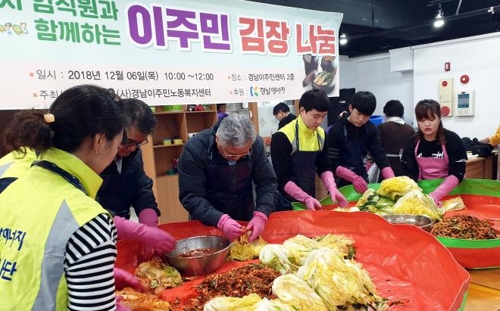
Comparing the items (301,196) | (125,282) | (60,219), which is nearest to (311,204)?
(301,196)

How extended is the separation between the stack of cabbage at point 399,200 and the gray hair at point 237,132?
1.28 m

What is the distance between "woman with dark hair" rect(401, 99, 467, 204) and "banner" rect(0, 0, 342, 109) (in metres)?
1.00

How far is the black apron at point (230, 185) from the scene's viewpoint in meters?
2.41

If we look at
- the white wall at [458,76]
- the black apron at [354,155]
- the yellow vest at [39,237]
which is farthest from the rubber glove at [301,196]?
the white wall at [458,76]

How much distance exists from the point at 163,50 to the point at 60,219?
5.94ft

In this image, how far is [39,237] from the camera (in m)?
1.03

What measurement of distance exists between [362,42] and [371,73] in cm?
134

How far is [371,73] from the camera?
10.3 m

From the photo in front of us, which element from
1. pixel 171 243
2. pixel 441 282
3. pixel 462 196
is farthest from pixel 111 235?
pixel 462 196

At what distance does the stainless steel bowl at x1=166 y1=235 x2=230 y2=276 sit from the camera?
78.5 inches

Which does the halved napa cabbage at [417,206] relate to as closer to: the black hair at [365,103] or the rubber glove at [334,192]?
the rubber glove at [334,192]

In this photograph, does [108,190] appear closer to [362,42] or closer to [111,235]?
[111,235]

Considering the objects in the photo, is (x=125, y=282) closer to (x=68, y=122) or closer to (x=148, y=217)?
(x=148, y=217)

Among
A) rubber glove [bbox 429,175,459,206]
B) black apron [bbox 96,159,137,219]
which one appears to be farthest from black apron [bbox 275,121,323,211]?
black apron [bbox 96,159,137,219]
